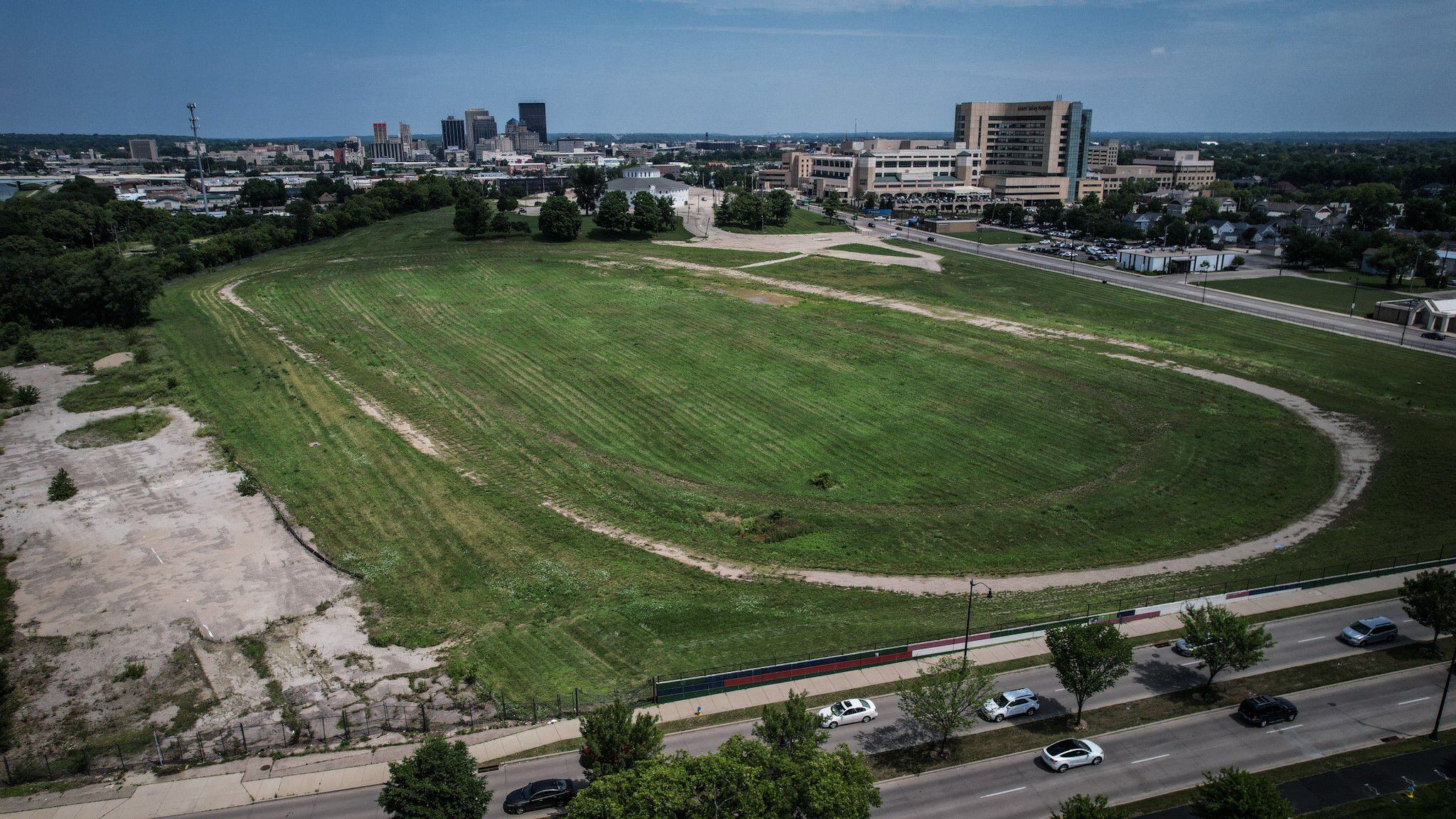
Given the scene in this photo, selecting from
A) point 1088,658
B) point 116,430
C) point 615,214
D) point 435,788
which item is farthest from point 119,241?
point 1088,658

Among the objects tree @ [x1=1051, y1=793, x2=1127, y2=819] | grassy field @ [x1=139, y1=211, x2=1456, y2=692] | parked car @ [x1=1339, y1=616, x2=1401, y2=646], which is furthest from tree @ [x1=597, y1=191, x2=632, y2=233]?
tree @ [x1=1051, y1=793, x2=1127, y2=819]

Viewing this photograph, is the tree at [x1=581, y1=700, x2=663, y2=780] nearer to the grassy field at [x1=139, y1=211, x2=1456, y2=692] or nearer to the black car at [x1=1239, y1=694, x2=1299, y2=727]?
the grassy field at [x1=139, y1=211, x2=1456, y2=692]

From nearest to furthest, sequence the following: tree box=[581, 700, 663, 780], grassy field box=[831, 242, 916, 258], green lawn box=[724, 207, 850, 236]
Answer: tree box=[581, 700, 663, 780], grassy field box=[831, 242, 916, 258], green lawn box=[724, 207, 850, 236]

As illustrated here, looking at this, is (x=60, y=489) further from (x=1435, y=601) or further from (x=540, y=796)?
(x=1435, y=601)

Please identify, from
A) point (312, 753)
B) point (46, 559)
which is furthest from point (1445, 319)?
point (46, 559)

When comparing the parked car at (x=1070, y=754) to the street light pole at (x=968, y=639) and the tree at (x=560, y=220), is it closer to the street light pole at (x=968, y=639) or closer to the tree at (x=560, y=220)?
the street light pole at (x=968, y=639)

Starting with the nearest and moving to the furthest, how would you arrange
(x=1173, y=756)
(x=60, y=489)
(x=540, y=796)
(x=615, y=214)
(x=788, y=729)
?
(x=788, y=729)
(x=540, y=796)
(x=1173, y=756)
(x=60, y=489)
(x=615, y=214)
